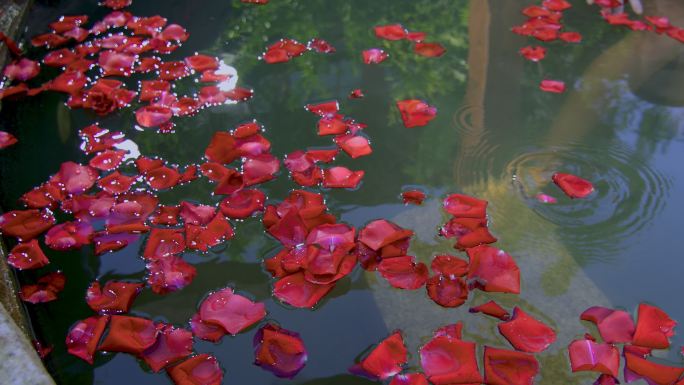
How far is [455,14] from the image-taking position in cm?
305

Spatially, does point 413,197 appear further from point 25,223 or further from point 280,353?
point 25,223

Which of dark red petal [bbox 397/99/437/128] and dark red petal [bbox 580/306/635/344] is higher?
dark red petal [bbox 397/99/437/128]

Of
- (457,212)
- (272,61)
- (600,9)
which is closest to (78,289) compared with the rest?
(457,212)

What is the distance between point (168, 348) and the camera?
1.46 meters

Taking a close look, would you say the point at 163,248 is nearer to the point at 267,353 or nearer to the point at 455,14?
the point at 267,353

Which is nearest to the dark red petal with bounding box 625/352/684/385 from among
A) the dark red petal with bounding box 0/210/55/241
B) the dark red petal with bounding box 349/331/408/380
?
the dark red petal with bounding box 349/331/408/380

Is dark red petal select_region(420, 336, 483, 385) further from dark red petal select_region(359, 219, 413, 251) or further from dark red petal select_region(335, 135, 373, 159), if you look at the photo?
dark red petal select_region(335, 135, 373, 159)

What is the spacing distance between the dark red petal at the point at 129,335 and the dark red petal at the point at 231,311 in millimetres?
131

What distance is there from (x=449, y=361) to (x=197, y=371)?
0.58 meters

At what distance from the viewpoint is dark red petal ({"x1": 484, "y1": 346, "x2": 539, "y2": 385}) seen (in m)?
1.38

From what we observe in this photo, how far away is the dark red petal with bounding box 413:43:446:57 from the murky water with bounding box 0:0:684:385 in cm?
4

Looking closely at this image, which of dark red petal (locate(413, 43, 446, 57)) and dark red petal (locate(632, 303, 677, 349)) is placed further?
dark red petal (locate(413, 43, 446, 57))

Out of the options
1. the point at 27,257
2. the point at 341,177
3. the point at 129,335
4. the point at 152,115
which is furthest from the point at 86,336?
the point at 152,115

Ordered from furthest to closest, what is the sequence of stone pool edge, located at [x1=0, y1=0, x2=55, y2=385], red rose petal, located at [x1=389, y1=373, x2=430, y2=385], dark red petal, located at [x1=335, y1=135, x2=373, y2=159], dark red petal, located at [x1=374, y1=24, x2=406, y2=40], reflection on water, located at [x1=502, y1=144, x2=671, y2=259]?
dark red petal, located at [x1=374, y1=24, x2=406, y2=40]
dark red petal, located at [x1=335, y1=135, x2=373, y2=159]
reflection on water, located at [x1=502, y1=144, x2=671, y2=259]
red rose petal, located at [x1=389, y1=373, x2=430, y2=385]
stone pool edge, located at [x1=0, y1=0, x2=55, y2=385]
